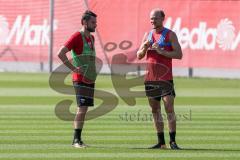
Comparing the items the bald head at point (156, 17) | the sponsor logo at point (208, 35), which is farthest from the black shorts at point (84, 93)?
the sponsor logo at point (208, 35)

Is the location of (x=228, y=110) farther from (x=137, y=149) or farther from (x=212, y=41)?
(x=212, y=41)

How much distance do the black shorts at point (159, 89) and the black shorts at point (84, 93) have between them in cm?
84

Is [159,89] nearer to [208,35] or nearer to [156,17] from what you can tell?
[156,17]

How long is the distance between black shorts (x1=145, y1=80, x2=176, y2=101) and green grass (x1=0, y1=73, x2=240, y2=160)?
788mm

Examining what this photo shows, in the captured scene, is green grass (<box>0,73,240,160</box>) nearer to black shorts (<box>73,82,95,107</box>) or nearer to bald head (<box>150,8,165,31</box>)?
black shorts (<box>73,82,95,107</box>)

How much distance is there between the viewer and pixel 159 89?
14008 millimetres

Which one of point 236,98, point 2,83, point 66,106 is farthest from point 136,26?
point 66,106

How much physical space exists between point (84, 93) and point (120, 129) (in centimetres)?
268

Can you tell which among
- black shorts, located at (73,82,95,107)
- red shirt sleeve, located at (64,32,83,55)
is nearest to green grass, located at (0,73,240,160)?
black shorts, located at (73,82,95,107)

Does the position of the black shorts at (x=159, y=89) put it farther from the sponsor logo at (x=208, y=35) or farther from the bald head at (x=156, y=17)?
the sponsor logo at (x=208, y=35)

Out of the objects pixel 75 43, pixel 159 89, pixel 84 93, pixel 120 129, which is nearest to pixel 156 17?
pixel 159 89

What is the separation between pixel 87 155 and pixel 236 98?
12486mm

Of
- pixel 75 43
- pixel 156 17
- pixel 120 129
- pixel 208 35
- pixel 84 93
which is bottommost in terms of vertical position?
pixel 120 129

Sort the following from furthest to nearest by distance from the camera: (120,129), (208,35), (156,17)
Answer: (208,35) < (120,129) < (156,17)
